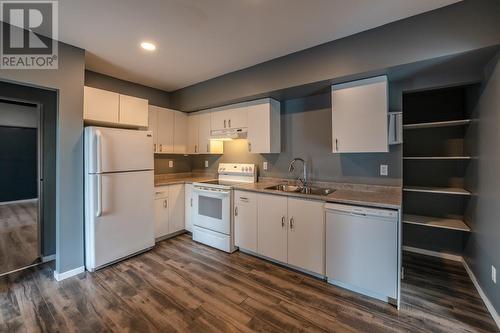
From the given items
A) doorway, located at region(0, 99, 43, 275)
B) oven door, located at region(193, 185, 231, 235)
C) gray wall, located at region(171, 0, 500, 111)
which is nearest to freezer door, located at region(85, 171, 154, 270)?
oven door, located at region(193, 185, 231, 235)

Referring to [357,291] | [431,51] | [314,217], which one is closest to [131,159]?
[314,217]

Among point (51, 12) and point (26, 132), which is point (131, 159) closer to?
point (51, 12)

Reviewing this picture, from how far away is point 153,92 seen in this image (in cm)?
389

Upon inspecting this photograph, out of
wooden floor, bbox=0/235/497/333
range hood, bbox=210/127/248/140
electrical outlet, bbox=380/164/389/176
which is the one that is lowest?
wooden floor, bbox=0/235/497/333

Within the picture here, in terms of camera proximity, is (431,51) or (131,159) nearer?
(431,51)

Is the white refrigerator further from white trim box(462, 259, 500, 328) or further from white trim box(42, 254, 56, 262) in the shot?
white trim box(462, 259, 500, 328)

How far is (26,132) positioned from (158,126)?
16.3 feet

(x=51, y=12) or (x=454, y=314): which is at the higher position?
(x=51, y=12)

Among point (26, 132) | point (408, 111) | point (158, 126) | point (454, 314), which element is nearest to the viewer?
point (454, 314)

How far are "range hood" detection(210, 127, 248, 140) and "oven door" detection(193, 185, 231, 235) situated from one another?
0.88 meters

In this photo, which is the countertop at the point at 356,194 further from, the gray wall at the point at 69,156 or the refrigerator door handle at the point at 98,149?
the gray wall at the point at 69,156

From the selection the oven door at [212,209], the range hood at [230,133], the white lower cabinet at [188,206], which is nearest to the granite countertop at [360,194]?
the oven door at [212,209]

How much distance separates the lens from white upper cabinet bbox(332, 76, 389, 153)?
88.2 inches

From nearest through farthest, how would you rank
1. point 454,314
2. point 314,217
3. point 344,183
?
point 454,314 < point 314,217 < point 344,183
